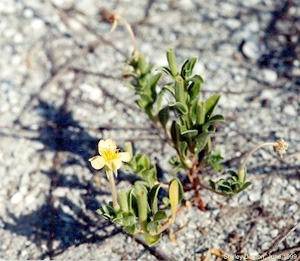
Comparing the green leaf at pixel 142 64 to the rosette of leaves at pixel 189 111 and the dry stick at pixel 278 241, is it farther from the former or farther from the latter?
the dry stick at pixel 278 241

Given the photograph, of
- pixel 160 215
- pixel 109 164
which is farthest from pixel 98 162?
pixel 160 215

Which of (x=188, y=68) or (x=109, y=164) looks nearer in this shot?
(x=109, y=164)

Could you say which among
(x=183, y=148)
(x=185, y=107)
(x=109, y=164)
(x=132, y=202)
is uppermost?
(x=185, y=107)

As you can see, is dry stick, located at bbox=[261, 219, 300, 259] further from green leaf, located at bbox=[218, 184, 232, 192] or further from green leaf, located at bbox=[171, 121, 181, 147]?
green leaf, located at bbox=[171, 121, 181, 147]

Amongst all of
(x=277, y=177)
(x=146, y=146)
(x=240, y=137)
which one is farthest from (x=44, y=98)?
(x=277, y=177)

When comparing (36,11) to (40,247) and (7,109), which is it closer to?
(7,109)

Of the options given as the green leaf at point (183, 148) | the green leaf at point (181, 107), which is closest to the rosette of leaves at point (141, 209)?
the green leaf at point (183, 148)

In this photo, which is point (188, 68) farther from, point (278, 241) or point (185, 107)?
point (278, 241)

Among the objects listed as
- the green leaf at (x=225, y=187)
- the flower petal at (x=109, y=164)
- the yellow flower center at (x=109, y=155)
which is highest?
the yellow flower center at (x=109, y=155)

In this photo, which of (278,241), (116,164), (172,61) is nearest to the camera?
(116,164)

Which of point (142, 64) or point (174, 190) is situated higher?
point (142, 64)

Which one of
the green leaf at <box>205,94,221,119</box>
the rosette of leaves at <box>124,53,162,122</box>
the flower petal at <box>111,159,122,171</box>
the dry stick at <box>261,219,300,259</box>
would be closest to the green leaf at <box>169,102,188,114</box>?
the green leaf at <box>205,94,221,119</box>
